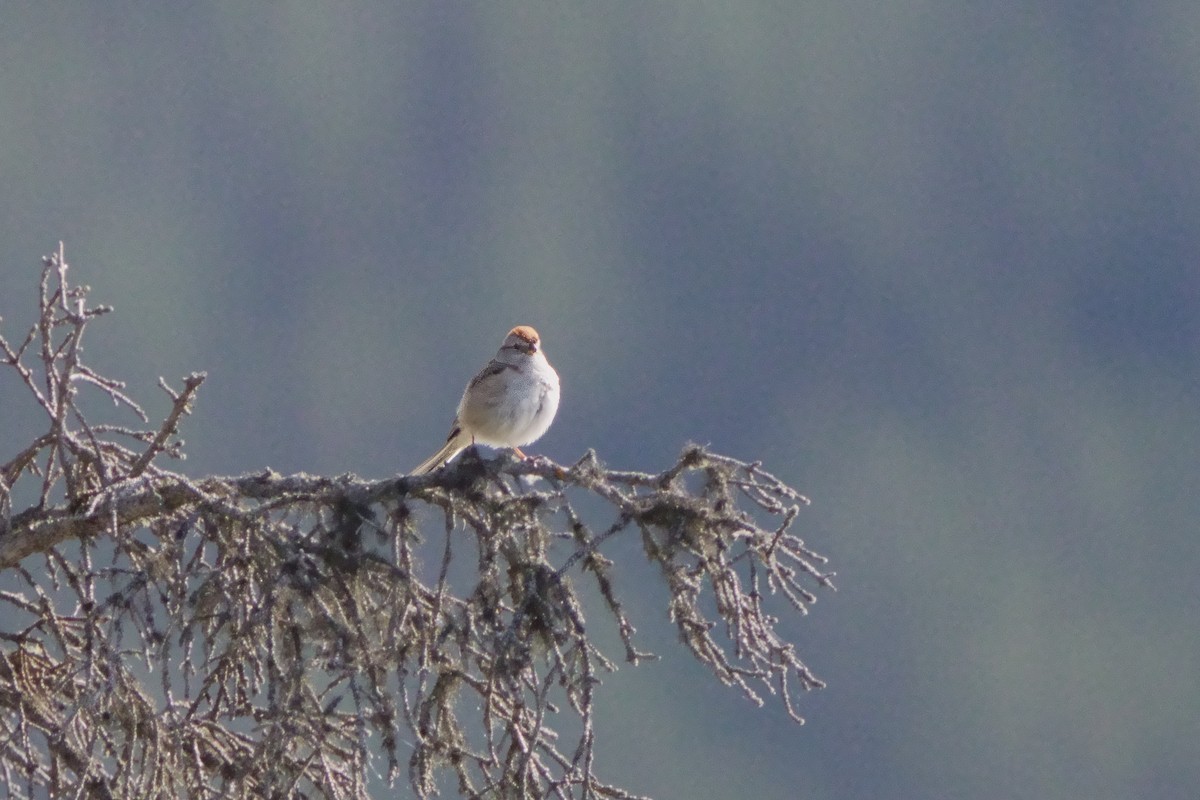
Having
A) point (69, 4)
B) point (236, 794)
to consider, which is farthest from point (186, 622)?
point (69, 4)

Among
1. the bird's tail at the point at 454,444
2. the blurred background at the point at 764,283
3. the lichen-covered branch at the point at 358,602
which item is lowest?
the lichen-covered branch at the point at 358,602

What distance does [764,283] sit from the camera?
128 metres

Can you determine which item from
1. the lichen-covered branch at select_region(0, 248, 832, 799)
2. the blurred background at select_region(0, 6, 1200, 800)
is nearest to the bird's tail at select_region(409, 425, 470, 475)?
the lichen-covered branch at select_region(0, 248, 832, 799)

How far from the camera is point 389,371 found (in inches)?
4151

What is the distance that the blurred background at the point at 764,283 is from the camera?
85438 mm

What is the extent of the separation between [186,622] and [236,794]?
468 mm

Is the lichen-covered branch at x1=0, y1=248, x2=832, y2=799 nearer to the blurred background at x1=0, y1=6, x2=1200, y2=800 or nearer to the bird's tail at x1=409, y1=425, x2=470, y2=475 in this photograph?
the bird's tail at x1=409, y1=425, x2=470, y2=475

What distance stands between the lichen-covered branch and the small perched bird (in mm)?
2507

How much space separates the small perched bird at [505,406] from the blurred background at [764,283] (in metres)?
49.1

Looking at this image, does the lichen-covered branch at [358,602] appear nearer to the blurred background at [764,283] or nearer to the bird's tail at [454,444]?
the bird's tail at [454,444]

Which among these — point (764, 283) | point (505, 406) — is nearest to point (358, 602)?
point (505, 406)

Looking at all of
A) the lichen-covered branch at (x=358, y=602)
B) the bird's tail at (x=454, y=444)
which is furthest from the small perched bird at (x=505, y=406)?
the lichen-covered branch at (x=358, y=602)

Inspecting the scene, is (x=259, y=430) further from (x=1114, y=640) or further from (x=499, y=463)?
(x=499, y=463)

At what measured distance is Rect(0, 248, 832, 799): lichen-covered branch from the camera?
574cm
